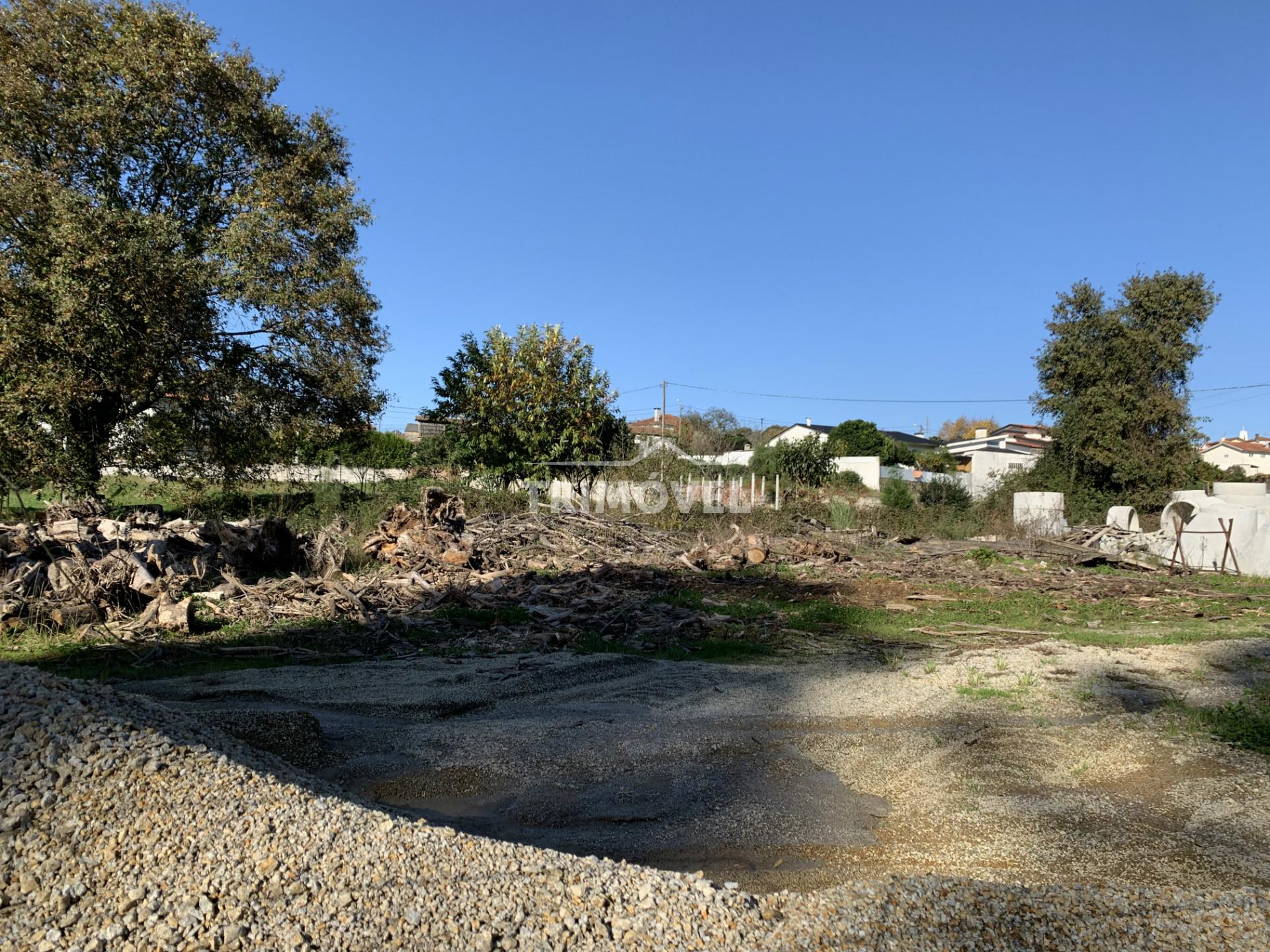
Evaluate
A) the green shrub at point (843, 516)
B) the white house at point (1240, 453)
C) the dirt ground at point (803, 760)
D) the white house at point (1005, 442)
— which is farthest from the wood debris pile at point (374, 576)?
the white house at point (1240, 453)

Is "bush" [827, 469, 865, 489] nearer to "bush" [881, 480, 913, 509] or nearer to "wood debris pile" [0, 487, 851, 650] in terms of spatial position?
"bush" [881, 480, 913, 509]

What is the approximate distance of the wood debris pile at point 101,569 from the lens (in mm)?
8422

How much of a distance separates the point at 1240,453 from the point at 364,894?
79.9 meters

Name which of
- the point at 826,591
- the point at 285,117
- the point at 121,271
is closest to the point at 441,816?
the point at 826,591

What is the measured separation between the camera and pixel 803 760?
5.07 metres

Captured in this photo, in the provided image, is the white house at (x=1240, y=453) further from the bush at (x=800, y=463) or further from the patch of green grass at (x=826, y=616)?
the patch of green grass at (x=826, y=616)

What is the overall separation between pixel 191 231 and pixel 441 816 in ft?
49.9

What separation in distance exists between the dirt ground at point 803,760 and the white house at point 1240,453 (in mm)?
65496

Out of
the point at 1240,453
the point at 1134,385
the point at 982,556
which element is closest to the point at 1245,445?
the point at 1240,453

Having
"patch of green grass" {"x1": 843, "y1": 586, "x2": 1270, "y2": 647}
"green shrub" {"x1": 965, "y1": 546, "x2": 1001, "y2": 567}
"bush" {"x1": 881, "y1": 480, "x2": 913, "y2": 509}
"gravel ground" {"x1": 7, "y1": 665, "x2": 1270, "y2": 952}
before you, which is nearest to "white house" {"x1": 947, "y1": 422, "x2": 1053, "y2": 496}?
"bush" {"x1": 881, "y1": 480, "x2": 913, "y2": 509}

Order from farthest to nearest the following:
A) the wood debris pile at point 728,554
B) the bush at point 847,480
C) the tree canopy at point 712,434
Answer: the tree canopy at point 712,434 → the bush at point 847,480 → the wood debris pile at point 728,554

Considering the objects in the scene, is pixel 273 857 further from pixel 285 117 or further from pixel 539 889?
→ pixel 285 117

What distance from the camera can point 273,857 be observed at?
8.95ft

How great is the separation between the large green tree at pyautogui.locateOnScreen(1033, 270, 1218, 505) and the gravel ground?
83.1 feet
